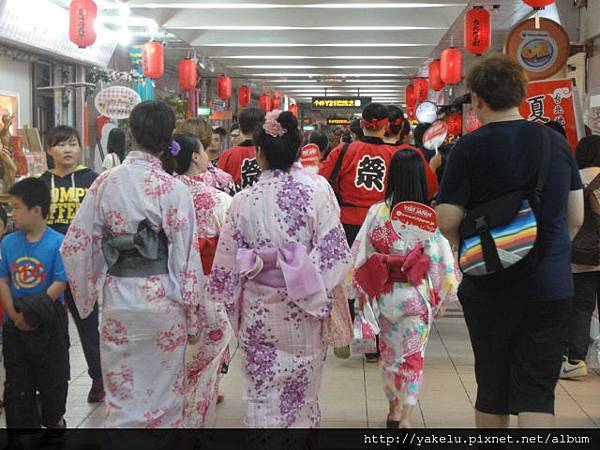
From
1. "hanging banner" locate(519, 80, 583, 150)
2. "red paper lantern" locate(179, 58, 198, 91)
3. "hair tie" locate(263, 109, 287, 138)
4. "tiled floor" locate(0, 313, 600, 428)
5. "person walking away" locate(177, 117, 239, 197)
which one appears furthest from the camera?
"red paper lantern" locate(179, 58, 198, 91)

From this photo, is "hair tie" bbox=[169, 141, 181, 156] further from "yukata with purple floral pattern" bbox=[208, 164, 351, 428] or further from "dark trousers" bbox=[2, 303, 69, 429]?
"dark trousers" bbox=[2, 303, 69, 429]

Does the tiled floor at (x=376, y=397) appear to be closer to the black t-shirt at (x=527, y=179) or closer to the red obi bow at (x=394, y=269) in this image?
the red obi bow at (x=394, y=269)

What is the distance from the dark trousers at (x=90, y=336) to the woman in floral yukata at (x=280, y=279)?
63.4 inches

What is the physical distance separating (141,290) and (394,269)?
5.26 feet

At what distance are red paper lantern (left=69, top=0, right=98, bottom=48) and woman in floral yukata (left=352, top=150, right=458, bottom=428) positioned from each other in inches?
276

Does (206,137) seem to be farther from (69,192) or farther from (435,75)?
(435,75)

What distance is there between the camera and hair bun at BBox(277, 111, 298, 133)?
3525 mm

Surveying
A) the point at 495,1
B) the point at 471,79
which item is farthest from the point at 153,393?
the point at 495,1

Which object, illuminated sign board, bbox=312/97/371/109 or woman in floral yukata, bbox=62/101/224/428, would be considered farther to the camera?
illuminated sign board, bbox=312/97/371/109

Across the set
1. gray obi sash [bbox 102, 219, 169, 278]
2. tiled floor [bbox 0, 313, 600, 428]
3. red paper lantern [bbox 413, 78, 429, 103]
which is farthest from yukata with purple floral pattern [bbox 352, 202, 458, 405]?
red paper lantern [bbox 413, 78, 429, 103]

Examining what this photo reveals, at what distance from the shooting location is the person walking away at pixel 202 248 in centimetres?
400

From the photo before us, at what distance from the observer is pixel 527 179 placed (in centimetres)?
299


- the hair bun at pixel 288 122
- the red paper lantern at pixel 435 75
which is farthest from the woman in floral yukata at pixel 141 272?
the red paper lantern at pixel 435 75

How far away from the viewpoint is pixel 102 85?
577 inches
